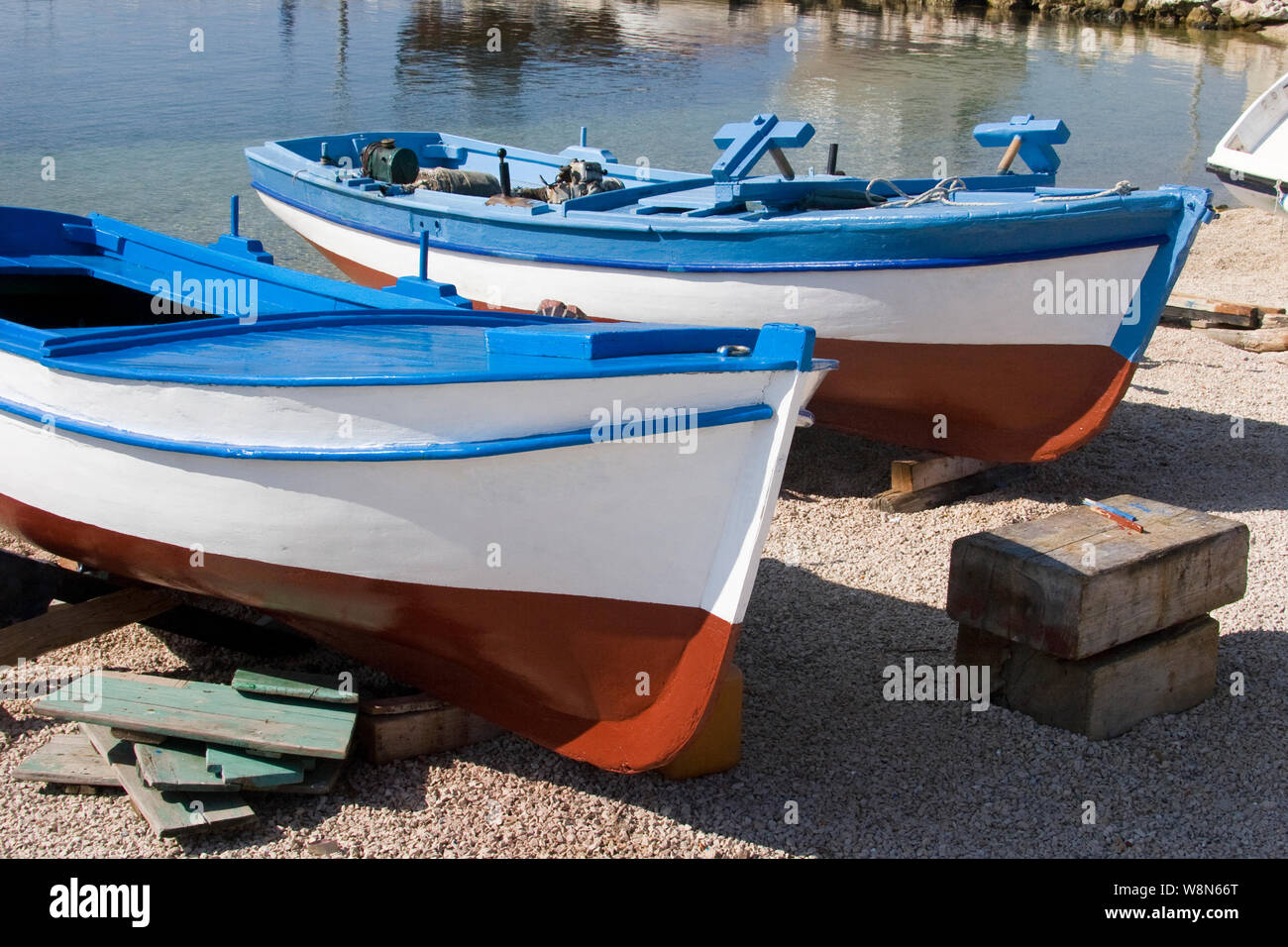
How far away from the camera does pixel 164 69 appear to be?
22297mm

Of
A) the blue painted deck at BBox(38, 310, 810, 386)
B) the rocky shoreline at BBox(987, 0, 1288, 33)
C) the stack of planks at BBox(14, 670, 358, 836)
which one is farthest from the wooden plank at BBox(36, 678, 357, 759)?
the rocky shoreline at BBox(987, 0, 1288, 33)

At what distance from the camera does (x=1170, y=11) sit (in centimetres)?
4031

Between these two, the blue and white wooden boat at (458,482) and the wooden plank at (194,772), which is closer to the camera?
the blue and white wooden boat at (458,482)

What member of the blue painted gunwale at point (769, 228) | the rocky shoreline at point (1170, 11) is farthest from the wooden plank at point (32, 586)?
the rocky shoreline at point (1170, 11)

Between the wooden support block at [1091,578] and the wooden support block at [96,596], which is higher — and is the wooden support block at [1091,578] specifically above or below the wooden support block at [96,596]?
above

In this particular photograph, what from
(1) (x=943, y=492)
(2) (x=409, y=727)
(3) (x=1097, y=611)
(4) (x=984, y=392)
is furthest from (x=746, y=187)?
(2) (x=409, y=727)

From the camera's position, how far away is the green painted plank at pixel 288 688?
3.71m

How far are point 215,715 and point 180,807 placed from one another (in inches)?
11.7

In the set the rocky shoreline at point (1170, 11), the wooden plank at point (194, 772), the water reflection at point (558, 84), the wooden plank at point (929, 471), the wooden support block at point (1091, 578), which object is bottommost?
the wooden plank at point (194, 772)

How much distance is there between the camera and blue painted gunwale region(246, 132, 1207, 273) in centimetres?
566

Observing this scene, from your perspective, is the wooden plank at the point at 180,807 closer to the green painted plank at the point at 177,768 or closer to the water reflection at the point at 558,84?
the green painted plank at the point at 177,768

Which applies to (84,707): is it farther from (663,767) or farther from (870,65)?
(870,65)

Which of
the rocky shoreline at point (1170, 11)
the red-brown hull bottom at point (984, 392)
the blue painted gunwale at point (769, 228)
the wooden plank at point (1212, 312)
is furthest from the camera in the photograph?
the rocky shoreline at point (1170, 11)

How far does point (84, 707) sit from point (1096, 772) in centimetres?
310
